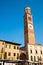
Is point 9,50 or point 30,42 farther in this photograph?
point 30,42

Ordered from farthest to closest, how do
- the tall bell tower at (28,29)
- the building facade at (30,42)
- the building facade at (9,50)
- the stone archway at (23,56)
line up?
the tall bell tower at (28,29)
the building facade at (30,42)
the stone archway at (23,56)
the building facade at (9,50)

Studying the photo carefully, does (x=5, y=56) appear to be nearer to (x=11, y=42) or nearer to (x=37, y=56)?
(x=11, y=42)

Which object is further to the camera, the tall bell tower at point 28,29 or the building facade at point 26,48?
the tall bell tower at point 28,29

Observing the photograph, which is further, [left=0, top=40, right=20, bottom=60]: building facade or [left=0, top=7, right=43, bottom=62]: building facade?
[left=0, top=7, right=43, bottom=62]: building facade

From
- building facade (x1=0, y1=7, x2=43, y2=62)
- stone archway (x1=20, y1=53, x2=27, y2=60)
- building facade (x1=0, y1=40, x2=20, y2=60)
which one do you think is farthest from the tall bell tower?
building facade (x1=0, y1=40, x2=20, y2=60)

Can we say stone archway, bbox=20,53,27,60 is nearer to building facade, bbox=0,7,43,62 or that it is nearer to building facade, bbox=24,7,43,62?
building facade, bbox=0,7,43,62

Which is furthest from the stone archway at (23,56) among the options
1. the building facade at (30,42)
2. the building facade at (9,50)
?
the building facade at (9,50)

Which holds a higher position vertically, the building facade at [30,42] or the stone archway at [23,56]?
the building facade at [30,42]

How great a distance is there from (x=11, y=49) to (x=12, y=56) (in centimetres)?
227

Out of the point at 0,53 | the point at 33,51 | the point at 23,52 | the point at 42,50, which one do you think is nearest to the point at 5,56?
the point at 0,53

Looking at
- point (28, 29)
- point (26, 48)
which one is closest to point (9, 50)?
point (26, 48)

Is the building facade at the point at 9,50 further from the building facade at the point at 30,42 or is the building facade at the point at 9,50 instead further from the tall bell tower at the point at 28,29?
the tall bell tower at the point at 28,29

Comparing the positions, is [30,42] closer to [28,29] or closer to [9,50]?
[28,29]

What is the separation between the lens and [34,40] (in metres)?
60.1
